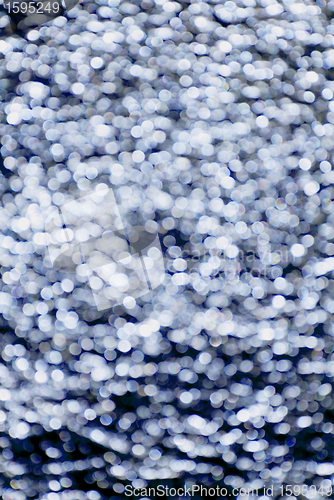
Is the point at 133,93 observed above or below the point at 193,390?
above

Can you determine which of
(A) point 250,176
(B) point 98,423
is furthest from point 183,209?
(B) point 98,423

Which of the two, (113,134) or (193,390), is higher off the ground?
(113,134)

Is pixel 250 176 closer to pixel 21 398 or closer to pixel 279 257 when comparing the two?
pixel 279 257

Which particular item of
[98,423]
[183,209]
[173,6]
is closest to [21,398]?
[98,423]

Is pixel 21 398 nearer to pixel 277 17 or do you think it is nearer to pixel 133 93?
pixel 133 93

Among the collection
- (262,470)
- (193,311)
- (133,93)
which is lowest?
(262,470)

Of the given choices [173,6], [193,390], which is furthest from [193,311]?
[173,6]
